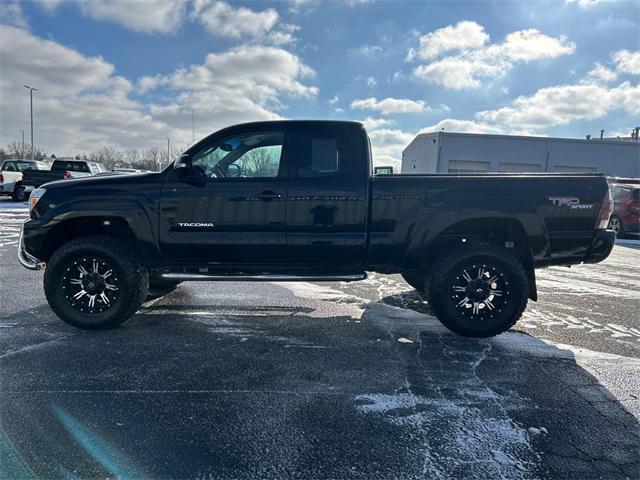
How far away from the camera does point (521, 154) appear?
1037 inches

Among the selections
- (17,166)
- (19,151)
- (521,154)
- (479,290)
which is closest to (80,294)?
(479,290)

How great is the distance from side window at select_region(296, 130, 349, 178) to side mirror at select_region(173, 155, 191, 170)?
1094 millimetres

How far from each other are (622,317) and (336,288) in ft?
11.8

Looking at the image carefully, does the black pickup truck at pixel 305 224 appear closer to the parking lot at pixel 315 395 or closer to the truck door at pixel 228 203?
the truck door at pixel 228 203

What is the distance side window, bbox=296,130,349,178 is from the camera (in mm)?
4203

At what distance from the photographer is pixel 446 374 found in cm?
332

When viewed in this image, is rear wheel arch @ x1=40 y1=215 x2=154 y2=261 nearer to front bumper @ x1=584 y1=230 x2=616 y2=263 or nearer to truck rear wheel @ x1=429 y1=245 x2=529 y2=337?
truck rear wheel @ x1=429 y1=245 x2=529 y2=337

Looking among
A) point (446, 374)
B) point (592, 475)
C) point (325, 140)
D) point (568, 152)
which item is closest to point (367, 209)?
point (325, 140)

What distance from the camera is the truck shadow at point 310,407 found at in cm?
225

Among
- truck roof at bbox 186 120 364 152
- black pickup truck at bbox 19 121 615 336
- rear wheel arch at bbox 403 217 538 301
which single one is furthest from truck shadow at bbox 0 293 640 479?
truck roof at bbox 186 120 364 152

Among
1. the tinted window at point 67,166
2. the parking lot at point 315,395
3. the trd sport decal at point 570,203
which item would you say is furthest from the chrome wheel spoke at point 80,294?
the tinted window at point 67,166

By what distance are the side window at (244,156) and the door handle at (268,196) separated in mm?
196

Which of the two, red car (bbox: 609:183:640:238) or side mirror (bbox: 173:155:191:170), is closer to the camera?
side mirror (bbox: 173:155:191:170)

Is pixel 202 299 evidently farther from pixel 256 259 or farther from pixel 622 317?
pixel 622 317
